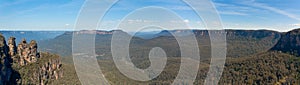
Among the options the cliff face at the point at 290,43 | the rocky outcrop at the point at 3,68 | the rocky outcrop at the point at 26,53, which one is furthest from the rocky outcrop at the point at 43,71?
the cliff face at the point at 290,43

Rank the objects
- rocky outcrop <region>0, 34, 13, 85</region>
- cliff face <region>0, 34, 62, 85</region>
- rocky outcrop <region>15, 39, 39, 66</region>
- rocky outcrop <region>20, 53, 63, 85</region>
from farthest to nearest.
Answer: rocky outcrop <region>15, 39, 39, 66</region>, rocky outcrop <region>20, 53, 63, 85</region>, cliff face <region>0, 34, 62, 85</region>, rocky outcrop <region>0, 34, 13, 85</region>

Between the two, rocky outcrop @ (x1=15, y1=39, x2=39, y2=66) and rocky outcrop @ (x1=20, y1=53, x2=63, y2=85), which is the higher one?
rocky outcrop @ (x1=15, y1=39, x2=39, y2=66)

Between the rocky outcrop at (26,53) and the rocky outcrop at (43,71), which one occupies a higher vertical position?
the rocky outcrop at (26,53)

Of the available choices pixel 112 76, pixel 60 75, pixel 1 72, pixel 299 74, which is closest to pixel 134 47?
pixel 112 76

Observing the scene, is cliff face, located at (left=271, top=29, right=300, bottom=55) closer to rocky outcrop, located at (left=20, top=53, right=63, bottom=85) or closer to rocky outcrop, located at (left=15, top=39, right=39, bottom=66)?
rocky outcrop, located at (left=20, top=53, right=63, bottom=85)

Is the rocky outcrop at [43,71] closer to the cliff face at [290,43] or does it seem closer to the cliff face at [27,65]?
the cliff face at [27,65]

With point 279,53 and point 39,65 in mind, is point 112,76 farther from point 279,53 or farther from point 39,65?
point 279,53

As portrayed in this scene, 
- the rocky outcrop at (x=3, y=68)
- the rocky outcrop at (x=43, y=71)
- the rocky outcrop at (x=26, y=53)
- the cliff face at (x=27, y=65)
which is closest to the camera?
the rocky outcrop at (x=3, y=68)

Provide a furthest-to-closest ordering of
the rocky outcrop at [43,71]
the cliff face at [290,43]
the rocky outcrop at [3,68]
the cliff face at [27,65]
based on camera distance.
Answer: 1. the cliff face at [290,43]
2. the rocky outcrop at [43,71]
3. the cliff face at [27,65]
4. the rocky outcrop at [3,68]

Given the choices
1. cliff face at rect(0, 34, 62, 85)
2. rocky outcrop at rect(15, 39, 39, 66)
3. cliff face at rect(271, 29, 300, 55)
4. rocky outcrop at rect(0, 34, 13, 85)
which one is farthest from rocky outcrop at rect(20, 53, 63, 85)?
cliff face at rect(271, 29, 300, 55)

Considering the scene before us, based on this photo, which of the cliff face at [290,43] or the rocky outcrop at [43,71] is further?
the cliff face at [290,43]
